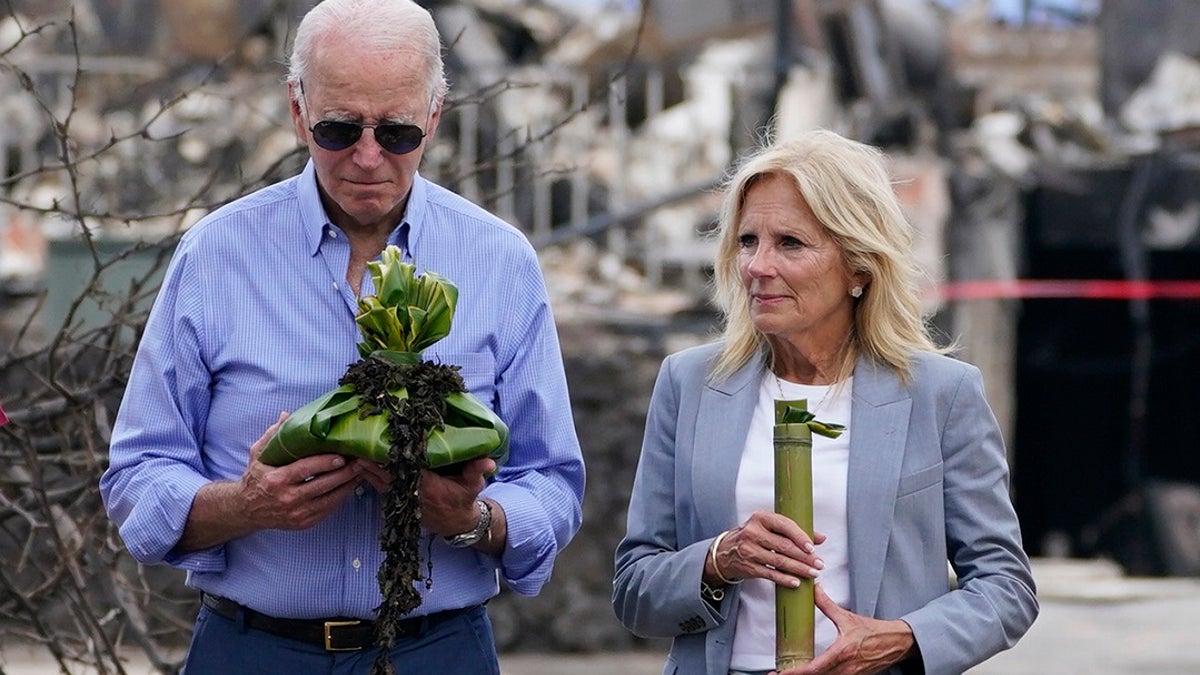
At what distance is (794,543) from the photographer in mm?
3271

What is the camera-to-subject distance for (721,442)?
11.8 ft

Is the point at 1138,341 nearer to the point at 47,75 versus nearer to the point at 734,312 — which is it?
the point at 47,75

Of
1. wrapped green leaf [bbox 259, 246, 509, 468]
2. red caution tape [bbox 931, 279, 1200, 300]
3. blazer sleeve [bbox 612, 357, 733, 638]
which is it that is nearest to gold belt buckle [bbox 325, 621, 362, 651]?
wrapped green leaf [bbox 259, 246, 509, 468]

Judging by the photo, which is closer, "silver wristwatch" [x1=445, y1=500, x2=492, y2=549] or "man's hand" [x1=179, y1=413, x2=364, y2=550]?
"man's hand" [x1=179, y1=413, x2=364, y2=550]

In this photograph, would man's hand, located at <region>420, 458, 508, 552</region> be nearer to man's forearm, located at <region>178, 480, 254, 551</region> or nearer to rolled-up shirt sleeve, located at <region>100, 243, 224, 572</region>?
man's forearm, located at <region>178, 480, 254, 551</region>

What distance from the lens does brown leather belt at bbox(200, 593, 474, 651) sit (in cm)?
329

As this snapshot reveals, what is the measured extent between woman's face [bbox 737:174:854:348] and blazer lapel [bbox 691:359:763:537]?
0.43ft

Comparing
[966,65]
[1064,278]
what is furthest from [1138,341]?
[966,65]

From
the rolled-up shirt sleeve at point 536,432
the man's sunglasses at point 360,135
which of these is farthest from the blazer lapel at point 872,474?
the man's sunglasses at point 360,135

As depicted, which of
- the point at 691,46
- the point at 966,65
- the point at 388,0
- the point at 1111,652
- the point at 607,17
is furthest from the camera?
the point at 966,65

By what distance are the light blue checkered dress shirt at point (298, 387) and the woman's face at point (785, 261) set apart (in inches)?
14.9

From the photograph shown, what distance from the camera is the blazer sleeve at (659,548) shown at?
354 centimetres

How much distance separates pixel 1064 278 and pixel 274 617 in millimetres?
9034

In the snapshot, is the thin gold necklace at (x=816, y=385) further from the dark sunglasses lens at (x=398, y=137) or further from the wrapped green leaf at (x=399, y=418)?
the dark sunglasses lens at (x=398, y=137)
